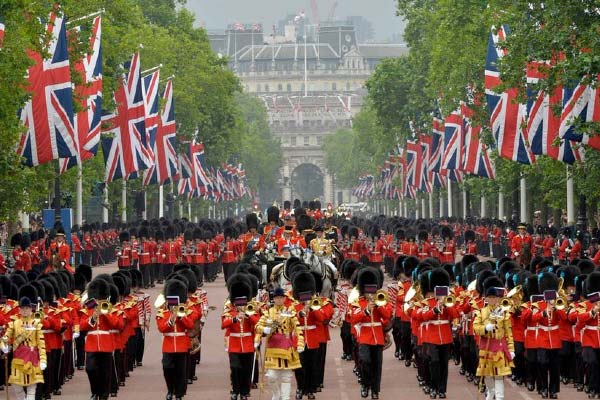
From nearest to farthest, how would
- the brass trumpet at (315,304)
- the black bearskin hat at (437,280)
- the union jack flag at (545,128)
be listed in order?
the brass trumpet at (315,304), the black bearskin hat at (437,280), the union jack flag at (545,128)

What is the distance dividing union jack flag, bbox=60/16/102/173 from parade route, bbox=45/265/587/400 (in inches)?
691

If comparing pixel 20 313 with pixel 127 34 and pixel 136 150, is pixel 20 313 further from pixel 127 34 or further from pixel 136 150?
pixel 127 34

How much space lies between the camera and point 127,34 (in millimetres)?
65375

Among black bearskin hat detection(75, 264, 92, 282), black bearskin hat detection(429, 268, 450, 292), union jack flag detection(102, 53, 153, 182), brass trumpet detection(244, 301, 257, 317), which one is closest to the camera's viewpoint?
brass trumpet detection(244, 301, 257, 317)

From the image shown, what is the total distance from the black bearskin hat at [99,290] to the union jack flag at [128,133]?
3173 cm

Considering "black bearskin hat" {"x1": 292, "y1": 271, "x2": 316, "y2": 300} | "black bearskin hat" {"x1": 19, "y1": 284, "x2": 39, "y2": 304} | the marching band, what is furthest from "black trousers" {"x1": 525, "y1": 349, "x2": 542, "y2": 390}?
"black bearskin hat" {"x1": 19, "y1": 284, "x2": 39, "y2": 304}

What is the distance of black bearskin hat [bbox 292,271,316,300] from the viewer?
77.1ft

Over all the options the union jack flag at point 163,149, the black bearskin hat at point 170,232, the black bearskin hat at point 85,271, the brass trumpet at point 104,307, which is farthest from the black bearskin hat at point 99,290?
the union jack flag at point 163,149

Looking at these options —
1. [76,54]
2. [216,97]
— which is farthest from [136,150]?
[216,97]

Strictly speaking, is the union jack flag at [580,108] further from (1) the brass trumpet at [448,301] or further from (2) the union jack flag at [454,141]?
(2) the union jack flag at [454,141]

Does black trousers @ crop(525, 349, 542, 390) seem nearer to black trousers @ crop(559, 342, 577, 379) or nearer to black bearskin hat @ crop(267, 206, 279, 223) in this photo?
black trousers @ crop(559, 342, 577, 379)

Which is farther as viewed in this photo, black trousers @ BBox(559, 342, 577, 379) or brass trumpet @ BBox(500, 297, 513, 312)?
black trousers @ BBox(559, 342, 577, 379)

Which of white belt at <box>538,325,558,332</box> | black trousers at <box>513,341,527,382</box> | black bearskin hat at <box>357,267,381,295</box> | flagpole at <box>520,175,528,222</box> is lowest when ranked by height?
black trousers at <box>513,341,527,382</box>

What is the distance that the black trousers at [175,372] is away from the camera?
73.7 ft
